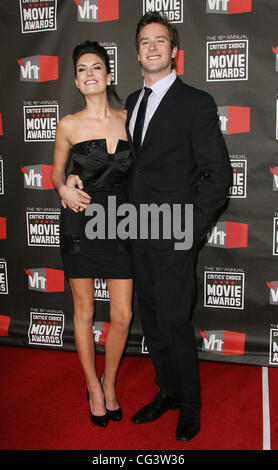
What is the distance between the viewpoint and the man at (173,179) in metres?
1.97

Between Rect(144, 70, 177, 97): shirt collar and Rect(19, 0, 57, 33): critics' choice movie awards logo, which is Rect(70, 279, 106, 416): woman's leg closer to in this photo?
Rect(144, 70, 177, 97): shirt collar

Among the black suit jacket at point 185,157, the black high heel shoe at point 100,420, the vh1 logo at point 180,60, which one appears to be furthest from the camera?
the vh1 logo at point 180,60

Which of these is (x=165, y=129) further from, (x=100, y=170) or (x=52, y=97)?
(x=52, y=97)

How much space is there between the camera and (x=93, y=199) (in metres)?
2.16

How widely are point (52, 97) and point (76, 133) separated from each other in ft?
3.15

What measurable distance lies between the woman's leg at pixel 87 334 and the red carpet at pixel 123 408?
0.12 m

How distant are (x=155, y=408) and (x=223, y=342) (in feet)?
2.76

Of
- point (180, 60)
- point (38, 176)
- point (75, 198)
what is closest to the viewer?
point (75, 198)

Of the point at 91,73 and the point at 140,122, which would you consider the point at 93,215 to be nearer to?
the point at 140,122

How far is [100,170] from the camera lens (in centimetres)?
214

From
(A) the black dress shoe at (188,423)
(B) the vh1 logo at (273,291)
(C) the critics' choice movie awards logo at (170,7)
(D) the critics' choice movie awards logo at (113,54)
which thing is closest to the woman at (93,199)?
(A) the black dress shoe at (188,423)

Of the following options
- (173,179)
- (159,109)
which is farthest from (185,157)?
(159,109)

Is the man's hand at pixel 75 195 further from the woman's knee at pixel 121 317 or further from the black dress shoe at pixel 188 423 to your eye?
the black dress shoe at pixel 188 423
